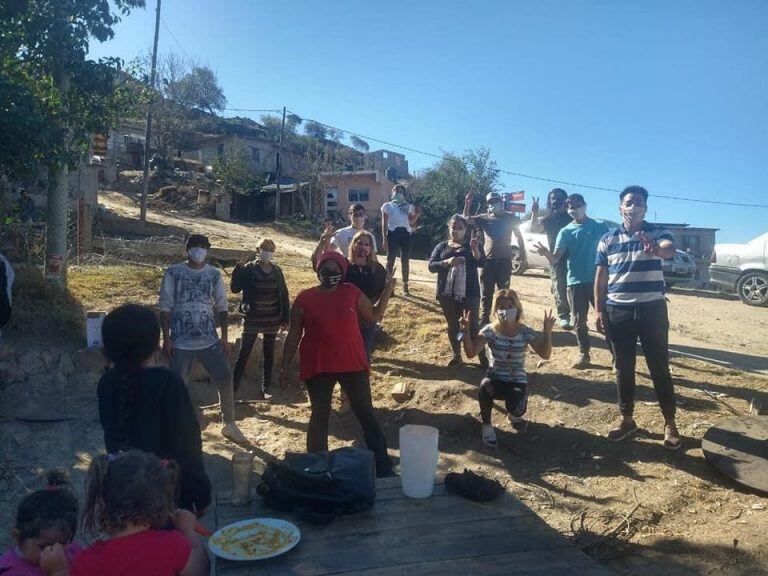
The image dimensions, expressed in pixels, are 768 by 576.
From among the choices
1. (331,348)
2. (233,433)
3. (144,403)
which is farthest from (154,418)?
(233,433)

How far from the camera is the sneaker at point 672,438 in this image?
4750mm

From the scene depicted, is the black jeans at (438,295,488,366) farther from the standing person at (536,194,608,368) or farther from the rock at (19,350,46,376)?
the rock at (19,350,46,376)

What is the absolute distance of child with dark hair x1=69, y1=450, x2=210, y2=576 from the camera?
176cm

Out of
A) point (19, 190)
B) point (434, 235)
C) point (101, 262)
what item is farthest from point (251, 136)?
point (101, 262)

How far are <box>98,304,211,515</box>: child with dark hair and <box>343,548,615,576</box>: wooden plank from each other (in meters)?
0.82

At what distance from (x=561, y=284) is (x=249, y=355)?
3686 millimetres

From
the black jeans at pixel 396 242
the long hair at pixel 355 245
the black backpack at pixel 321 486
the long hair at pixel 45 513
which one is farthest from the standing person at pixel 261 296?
the long hair at pixel 45 513

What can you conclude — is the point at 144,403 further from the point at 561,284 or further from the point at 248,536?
the point at 561,284

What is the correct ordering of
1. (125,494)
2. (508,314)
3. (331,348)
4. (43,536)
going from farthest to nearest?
(508,314) < (331,348) < (43,536) < (125,494)

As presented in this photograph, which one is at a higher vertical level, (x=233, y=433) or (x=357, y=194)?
(x=357, y=194)

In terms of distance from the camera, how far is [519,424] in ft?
18.2

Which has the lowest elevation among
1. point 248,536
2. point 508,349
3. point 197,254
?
point 248,536

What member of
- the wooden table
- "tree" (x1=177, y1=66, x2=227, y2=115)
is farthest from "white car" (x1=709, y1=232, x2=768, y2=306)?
"tree" (x1=177, y1=66, x2=227, y2=115)

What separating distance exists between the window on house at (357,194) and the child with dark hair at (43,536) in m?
32.4
